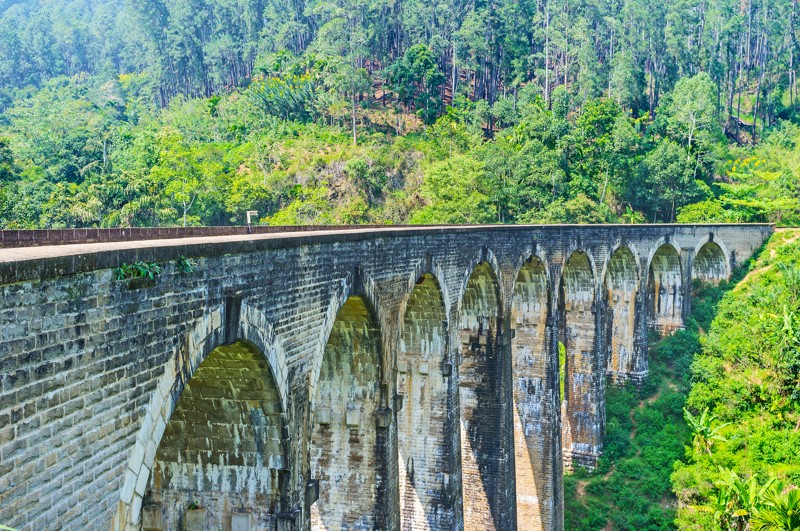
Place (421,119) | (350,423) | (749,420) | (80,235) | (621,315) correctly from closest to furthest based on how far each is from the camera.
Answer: (80,235), (350,423), (749,420), (621,315), (421,119)

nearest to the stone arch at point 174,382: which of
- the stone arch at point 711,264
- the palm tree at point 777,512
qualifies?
the palm tree at point 777,512

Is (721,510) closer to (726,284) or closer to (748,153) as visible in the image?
(726,284)

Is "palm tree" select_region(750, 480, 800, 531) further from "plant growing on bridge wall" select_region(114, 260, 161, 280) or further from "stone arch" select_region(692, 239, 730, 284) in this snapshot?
"stone arch" select_region(692, 239, 730, 284)

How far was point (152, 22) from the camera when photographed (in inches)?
3947

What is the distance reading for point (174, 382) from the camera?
772cm

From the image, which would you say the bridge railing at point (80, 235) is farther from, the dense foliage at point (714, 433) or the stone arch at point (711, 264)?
the stone arch at point (711, 264)

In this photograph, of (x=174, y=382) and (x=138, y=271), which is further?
(x=174, y=382)

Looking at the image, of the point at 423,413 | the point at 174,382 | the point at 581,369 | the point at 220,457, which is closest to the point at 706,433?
the point at 581,369

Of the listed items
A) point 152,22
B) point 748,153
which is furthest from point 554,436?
point 152,22

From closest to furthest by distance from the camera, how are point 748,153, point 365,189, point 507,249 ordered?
point 507,249 < point 365,189 < point 748,153

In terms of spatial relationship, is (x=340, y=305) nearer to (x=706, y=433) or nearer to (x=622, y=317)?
(x=706, y=433)

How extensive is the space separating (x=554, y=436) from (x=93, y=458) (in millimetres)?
20593

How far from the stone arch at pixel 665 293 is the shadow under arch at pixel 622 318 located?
190 inches

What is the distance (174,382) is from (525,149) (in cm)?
4397
